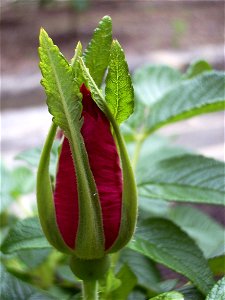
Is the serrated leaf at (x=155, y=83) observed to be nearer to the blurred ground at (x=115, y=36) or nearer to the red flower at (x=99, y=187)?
the red flower at (x=99, y=187)

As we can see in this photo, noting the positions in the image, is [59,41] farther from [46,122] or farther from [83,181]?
[83,181]

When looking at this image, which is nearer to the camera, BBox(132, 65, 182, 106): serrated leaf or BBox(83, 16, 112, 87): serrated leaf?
BBox(83, 16, 112, 87): serrated leaf

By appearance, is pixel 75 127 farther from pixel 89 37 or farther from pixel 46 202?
pixel 89 37

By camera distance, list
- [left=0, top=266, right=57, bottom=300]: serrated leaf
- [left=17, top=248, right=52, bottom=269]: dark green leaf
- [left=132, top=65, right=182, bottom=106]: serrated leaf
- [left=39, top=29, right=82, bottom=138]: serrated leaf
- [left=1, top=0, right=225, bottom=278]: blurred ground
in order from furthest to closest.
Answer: [left=1, top=0, right=225, bottom=278]: blurred ground < [left=132, top=65, right=182, bottom=106]: serrated leaf < [left=17, top=248, right=52, bottom=269]: dark green leaf < [left=0, top=266, right=57, bottom=300]: serrated leaf < [left=39, top=29, right=82, bottom=138]: serrated leaf

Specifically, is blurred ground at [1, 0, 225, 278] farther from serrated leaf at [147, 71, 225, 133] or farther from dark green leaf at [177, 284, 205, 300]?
dark green leaf at [177, 284, 205, 300]

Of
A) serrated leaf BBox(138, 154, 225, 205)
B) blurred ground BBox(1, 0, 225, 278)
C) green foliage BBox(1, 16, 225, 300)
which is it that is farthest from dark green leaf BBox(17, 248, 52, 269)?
blurred ground BBox(1, 0, 225, 278)

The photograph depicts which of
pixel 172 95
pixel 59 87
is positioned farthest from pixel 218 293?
pixel 172 95
